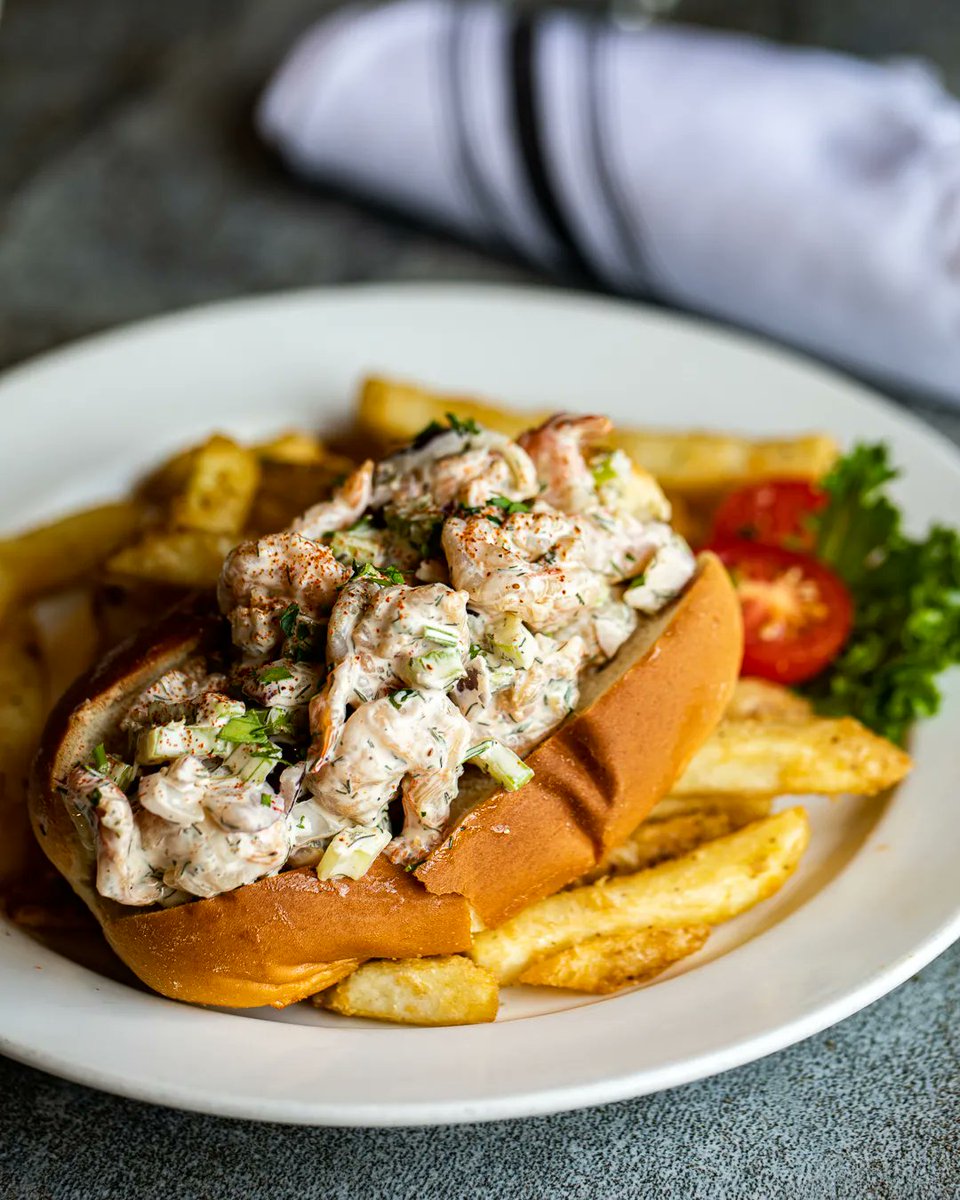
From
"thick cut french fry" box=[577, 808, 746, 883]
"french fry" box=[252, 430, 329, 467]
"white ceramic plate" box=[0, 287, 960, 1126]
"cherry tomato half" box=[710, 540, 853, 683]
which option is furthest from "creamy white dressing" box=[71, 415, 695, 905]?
"french fry" box=[252, 430, 329, 467]

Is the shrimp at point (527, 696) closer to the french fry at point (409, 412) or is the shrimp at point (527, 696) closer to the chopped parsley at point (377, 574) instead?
the chopped parsley at point (377, 574)

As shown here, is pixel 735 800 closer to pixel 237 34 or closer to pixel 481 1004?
pixel 481 1004

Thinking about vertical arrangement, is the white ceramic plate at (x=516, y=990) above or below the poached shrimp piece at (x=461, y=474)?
below

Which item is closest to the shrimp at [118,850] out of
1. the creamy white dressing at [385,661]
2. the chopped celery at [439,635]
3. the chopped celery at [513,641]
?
the creamy white dressing at [385,661]

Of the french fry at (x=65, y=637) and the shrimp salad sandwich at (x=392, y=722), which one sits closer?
the shrimp salad sandwich at (x=392, y=722)

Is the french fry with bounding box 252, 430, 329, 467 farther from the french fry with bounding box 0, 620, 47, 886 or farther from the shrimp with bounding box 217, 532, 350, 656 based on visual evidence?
the shrimp with bounding box 217, 532, 350, 656

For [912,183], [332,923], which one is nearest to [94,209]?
[912,183]
